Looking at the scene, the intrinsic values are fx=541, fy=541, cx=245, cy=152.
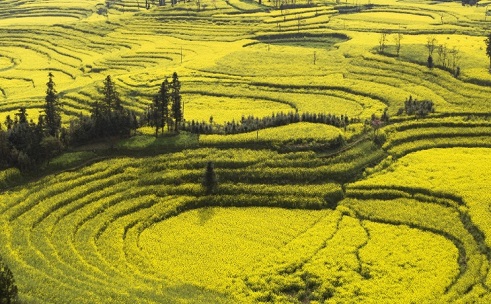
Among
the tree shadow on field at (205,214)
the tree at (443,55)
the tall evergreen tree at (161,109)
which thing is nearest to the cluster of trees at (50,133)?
the tall evergreen tree at (161,109)

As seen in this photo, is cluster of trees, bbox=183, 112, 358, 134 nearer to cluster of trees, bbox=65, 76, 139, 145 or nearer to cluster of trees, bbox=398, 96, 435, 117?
cluster of trees, bbox=65, 76, 139, 145

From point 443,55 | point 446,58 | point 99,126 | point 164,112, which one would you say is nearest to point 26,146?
point 99,126

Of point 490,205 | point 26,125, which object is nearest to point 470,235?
point 490,205

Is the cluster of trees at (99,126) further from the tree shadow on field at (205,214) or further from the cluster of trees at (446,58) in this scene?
the cluster of trees at (446,58)

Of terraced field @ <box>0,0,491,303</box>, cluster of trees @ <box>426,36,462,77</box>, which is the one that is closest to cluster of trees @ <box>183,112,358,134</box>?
terraced field @ <box>0,0,491,303</box>

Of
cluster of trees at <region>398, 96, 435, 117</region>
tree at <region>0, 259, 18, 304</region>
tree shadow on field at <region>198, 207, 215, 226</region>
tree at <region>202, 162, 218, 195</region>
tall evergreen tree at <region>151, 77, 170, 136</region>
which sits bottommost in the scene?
tree shadow on field at <region>198, 207, 215, 226</region>

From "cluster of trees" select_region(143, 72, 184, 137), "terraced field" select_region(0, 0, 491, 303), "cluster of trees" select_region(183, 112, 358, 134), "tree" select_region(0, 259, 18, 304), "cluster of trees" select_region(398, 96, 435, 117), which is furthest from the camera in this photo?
"cluster of trees" select_region(398, 96, 435, 117)

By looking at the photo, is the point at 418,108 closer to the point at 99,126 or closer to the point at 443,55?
the point at 443,55

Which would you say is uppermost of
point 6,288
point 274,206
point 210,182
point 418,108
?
point 418,108
